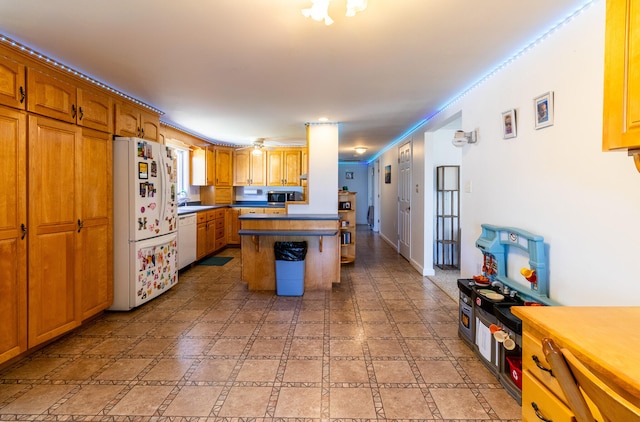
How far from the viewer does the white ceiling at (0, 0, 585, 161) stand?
5.74 feet

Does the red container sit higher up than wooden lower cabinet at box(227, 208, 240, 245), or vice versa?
wooden lower cabinet at box(227, 208, 240, 245)

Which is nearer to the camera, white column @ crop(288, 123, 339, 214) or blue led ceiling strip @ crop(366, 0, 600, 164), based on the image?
blue led ceiling strip @ crop(366, 0, 600, 164)

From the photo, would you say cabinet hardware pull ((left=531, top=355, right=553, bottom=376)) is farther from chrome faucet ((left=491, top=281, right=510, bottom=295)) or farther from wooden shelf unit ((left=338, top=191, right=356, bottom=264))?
wooden shelf unit ((left=338, top=191, right=356, bottom=264))

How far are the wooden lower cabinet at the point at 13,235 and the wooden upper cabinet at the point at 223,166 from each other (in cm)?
438

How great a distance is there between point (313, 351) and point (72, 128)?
8.92 feet

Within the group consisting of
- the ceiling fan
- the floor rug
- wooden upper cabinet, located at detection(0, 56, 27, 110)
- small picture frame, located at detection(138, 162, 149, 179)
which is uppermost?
the ceiling fan

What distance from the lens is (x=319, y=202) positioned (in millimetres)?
4543

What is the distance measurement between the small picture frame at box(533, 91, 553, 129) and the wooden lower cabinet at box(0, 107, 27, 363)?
3.60 m

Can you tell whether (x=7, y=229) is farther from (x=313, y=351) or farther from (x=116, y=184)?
(x=313, y=351)

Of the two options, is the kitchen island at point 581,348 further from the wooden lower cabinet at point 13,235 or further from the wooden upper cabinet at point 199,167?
the wooden upper cabinet at point 199,167

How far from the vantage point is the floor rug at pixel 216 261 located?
17.4 ft

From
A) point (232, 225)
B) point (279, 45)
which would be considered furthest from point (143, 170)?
point (232, 225)

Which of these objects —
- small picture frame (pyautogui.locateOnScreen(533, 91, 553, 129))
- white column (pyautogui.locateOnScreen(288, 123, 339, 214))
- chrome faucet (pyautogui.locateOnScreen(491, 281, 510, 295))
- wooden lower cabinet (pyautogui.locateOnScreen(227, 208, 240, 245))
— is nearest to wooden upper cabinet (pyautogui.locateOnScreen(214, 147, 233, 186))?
wooden lower cabinet (pyautogui.locateOnScreen(227, 208, 240, 245))

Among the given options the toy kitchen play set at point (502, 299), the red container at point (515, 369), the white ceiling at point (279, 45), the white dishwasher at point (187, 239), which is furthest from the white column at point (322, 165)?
the red container at point (515, 369)
